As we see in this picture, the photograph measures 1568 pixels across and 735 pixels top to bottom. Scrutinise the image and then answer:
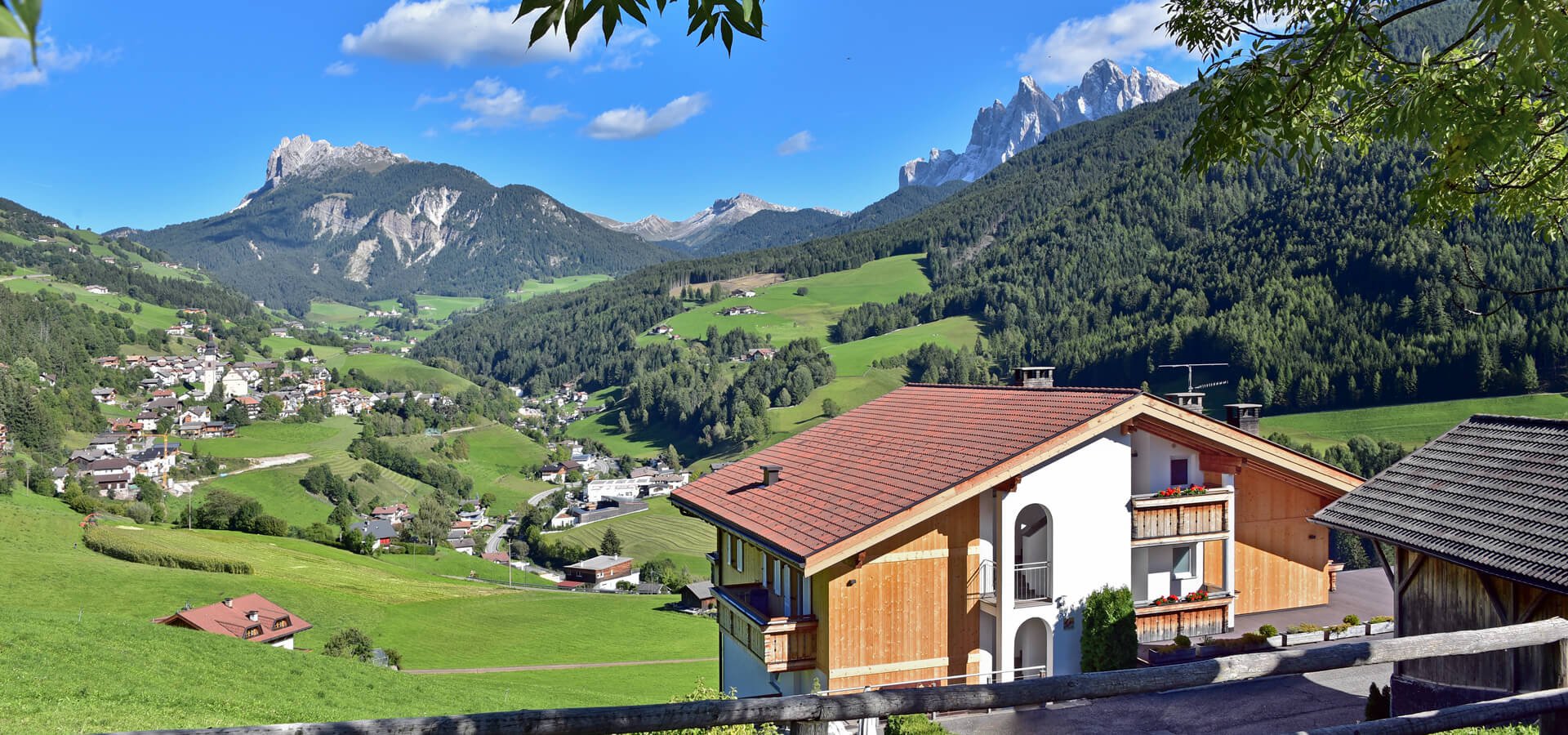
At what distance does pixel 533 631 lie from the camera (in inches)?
2356

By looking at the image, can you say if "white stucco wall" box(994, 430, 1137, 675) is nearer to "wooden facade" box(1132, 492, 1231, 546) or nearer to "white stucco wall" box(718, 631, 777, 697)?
"wooden facade" box(1132, 492, 1231, 546)

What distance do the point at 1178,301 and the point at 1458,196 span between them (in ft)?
537

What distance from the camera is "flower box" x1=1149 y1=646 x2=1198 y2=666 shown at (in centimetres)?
1568

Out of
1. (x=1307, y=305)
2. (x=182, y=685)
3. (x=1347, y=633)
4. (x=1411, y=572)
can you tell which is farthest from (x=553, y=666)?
(x=1307, y=305)

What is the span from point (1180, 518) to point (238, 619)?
43.8 meters

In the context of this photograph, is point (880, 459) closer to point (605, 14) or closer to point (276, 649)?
point (605, 14)

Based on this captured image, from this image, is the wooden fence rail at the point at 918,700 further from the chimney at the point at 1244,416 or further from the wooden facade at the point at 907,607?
the chimney at the point at 1244,416

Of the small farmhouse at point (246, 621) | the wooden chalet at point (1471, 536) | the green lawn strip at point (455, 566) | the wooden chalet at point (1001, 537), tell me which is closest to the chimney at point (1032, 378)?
the wooden chalet at point (1001, 537)

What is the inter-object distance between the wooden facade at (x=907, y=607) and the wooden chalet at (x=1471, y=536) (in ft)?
17.5

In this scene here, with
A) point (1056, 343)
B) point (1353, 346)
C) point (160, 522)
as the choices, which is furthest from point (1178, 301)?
point (160, 522)

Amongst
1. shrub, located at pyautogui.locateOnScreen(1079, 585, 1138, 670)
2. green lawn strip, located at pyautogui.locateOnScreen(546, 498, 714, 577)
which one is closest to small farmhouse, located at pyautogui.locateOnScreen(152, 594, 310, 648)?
shrub, located at pyautogui.locateOnScreen(1079, 585, 1138, 670)

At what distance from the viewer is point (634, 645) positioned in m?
57.6

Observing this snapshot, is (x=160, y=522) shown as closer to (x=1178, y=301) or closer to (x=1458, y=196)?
(x=1458, y=196)

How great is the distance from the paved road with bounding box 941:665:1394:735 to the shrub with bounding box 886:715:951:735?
3.57 ft
